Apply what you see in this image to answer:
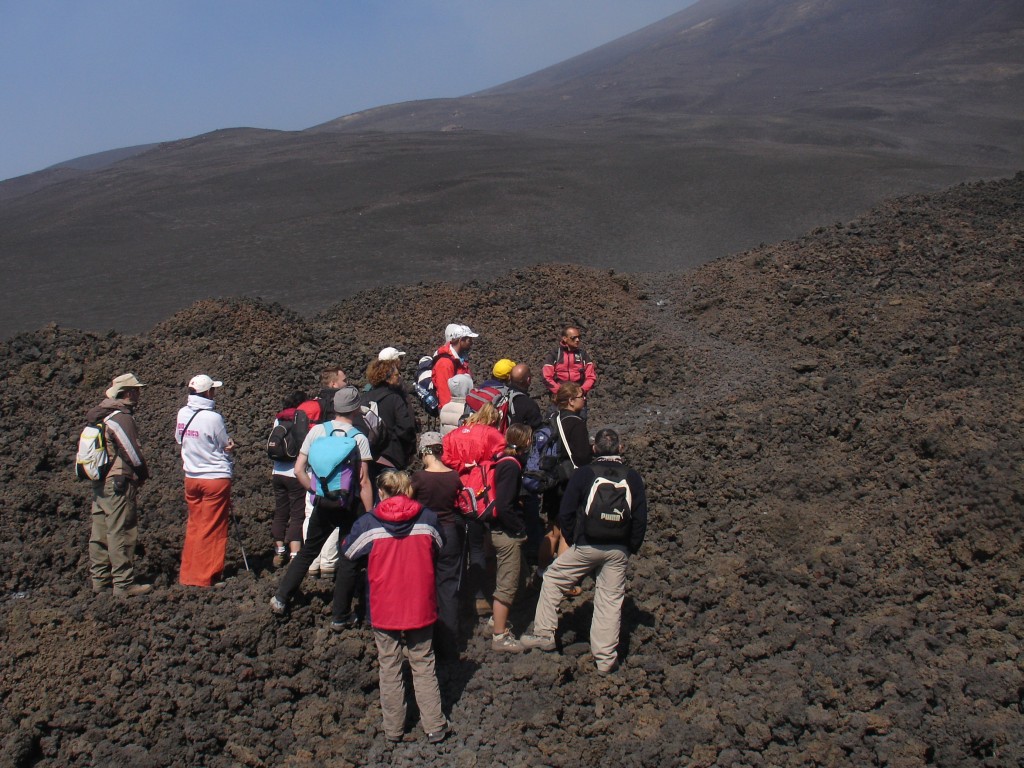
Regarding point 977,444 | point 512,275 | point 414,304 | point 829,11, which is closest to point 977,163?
point 512,275

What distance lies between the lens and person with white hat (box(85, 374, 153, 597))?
18.4 ft

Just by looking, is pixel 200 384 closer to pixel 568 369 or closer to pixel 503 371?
pixel 503 371

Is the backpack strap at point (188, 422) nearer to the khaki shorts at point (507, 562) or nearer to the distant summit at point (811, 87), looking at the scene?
the khaki shorts at point (507, 562)

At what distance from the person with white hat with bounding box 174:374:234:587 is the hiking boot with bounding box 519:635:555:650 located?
7.72ft

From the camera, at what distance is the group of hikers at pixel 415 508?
457 centimetres

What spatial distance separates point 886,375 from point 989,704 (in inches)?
219

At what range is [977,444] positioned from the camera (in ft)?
21.6

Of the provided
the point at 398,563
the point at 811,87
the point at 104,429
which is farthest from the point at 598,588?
the point at 811,87

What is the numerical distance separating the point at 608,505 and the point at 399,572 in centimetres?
123

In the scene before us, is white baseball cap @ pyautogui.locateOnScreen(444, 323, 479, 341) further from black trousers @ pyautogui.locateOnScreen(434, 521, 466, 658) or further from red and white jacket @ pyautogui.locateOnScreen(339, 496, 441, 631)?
red and white jacket @ pyautogui.locateOnScreen(339, 496, 441, 631)

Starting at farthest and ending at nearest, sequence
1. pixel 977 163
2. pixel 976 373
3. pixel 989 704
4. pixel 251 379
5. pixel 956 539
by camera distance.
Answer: pixel 977 163 < pixel 251 379 < pixel 976 373 < pixel 956 539 < pixel 989 704

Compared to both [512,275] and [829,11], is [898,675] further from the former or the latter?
[829,11]

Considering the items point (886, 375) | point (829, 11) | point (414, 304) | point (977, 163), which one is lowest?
point (977, 163)

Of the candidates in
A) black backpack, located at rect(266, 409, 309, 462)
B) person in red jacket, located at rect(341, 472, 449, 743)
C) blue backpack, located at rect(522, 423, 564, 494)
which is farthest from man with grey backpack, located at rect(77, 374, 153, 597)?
blue backpack, located at rect(522, 423, 564, 494)
